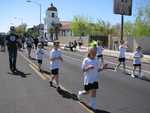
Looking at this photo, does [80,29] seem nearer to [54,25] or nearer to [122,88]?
[54,25]

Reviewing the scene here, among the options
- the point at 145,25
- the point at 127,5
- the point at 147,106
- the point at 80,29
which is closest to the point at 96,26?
the point at 80,29

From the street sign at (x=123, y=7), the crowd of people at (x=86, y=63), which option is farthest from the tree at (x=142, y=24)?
the crowd of people at (x=86, y=63)

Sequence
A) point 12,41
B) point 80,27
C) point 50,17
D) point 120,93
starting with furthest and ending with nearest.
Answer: point 50,17 → point 80,27 → point 12,41 → point 120,93

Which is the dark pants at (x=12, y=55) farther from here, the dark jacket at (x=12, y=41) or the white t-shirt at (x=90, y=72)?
the white t-shirt at (x=90, y=72)

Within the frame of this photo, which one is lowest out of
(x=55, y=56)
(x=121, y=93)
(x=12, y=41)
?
(x=121, y=93)

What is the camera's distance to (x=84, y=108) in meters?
10.7

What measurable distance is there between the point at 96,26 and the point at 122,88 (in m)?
96.0

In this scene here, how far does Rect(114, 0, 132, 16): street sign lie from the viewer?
181 ft

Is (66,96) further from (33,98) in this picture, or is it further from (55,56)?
(55,56)

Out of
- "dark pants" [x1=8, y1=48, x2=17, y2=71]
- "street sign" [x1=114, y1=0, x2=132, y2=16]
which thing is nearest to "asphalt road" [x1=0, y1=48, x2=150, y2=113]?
"dark pants" [x1=8, y1=48, x2=17, y2=71]

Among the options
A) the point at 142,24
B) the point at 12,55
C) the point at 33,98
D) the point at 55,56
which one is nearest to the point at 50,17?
the point at 142,24

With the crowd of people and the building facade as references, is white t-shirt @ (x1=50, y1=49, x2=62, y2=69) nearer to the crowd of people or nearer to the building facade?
the crowd of people

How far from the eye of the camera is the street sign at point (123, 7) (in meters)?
55.2

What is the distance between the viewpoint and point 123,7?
2183 inches
